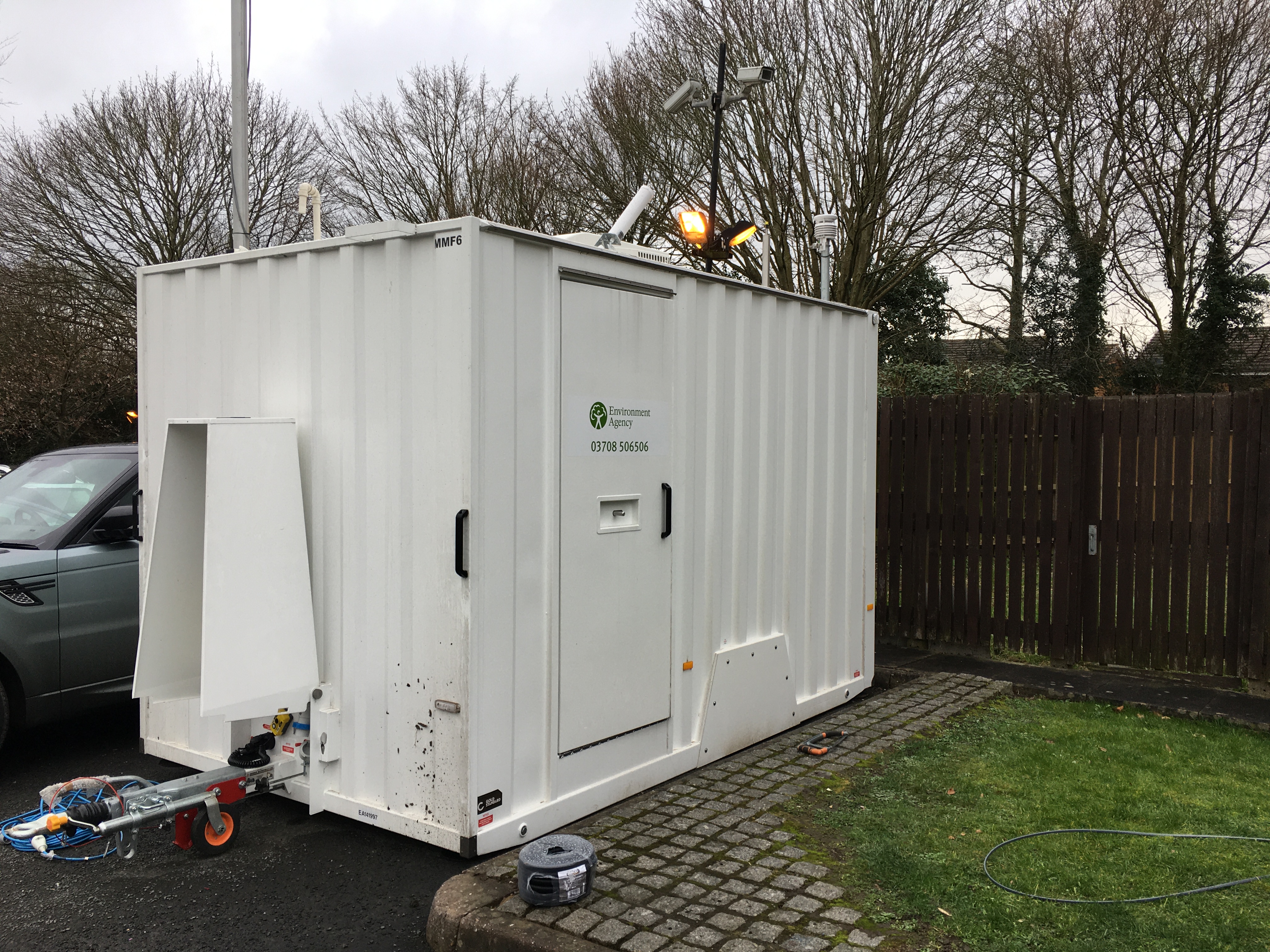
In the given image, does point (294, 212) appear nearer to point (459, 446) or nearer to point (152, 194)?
point (152, 194)

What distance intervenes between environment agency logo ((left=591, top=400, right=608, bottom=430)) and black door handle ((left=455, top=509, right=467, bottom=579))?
85 cm

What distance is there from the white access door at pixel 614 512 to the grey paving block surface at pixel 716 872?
18.4 inches

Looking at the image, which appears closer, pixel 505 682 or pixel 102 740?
pixel 505 682

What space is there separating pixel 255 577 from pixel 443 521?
0.91m

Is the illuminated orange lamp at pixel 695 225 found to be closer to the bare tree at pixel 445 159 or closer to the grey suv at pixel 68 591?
the grey suv at pixel 68 591

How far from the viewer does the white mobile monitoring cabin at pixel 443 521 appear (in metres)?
3.96

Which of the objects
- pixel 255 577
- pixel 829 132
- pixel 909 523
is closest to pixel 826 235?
pixel 909 523

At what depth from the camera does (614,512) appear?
464 cm

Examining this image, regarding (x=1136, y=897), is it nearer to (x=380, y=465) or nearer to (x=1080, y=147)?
(x=380, y=465)

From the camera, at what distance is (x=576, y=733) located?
4.41 meters

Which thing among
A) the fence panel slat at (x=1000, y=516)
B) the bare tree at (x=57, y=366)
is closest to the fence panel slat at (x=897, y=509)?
the fence panel slat at (x=1000, y=516)

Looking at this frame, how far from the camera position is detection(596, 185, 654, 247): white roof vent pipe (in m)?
4.82

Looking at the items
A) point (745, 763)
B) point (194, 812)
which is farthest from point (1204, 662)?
point (194, 812)

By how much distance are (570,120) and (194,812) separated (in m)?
18.5
